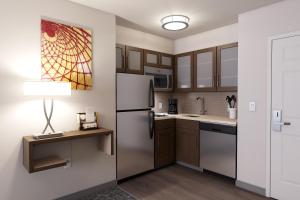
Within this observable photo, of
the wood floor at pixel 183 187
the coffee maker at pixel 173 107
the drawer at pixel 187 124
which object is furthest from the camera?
the coffee maker at pixel 173 107

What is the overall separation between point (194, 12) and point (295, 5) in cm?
120

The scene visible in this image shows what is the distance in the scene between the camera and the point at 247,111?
2768 millimetres

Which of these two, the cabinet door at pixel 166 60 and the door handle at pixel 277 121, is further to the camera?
the cabinet door at pixel 166 60

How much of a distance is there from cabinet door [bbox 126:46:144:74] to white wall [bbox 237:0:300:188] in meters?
1.64

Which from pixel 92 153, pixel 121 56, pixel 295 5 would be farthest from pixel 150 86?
pixel 295 5

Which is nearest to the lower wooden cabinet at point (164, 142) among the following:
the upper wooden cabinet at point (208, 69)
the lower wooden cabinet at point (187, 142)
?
the lower wooden cabinet at point (187, 142)

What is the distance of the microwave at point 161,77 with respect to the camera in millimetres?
3713

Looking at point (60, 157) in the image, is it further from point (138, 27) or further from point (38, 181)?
point (138, 27)

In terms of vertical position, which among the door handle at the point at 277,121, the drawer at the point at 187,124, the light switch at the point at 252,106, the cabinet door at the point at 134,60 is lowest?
the drawer at the point at 187,124

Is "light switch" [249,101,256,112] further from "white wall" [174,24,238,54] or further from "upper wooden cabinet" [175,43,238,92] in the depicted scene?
"white wall" [174,24,238,54]

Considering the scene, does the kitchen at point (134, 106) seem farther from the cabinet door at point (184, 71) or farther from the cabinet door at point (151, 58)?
the cabinet door at point (184, 71)

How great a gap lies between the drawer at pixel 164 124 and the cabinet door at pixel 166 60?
114 centimetres

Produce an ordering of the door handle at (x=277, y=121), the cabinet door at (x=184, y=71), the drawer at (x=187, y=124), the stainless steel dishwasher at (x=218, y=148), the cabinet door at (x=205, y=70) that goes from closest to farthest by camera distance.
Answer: the door handle at (x=277, y=121) < the stainless steel dishwasher at (x=218, y=148) < the drawer at (x=187, y=124) < the cabinet door at (x=205, y=70) < the cabinet door at (x=184, y=71)

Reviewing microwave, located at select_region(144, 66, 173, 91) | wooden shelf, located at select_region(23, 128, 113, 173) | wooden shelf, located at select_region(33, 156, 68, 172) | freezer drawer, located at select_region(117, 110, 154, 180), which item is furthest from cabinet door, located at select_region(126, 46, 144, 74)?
wooden shelf, located at select_region(33, 156, 68, 172)
